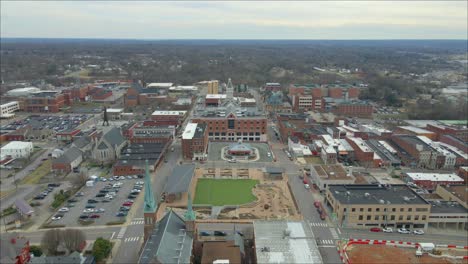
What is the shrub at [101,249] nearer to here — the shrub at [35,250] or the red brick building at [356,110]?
the shrub at [35,250]

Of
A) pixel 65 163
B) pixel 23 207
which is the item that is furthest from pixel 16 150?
pixel 23 207

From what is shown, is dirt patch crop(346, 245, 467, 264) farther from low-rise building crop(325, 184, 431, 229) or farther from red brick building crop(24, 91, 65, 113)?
red brick building crop(24, 91, 65, 113)

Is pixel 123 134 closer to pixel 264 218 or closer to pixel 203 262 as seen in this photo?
pixel 264 218

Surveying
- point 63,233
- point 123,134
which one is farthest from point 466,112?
point 63,233

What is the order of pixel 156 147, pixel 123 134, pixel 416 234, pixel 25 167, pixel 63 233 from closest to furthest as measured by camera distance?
pixel 63 233, pixel 416 234, pixel 25 167, pixel 156 147, pixel 123 134

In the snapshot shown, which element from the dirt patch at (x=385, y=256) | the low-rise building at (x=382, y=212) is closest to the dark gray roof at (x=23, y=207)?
the dirt patch at (x=385, y=256)

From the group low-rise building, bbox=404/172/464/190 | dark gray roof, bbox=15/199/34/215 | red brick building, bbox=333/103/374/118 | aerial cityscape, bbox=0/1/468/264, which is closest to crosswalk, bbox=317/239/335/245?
aerial cityscape, bbox=0/1/468/264
